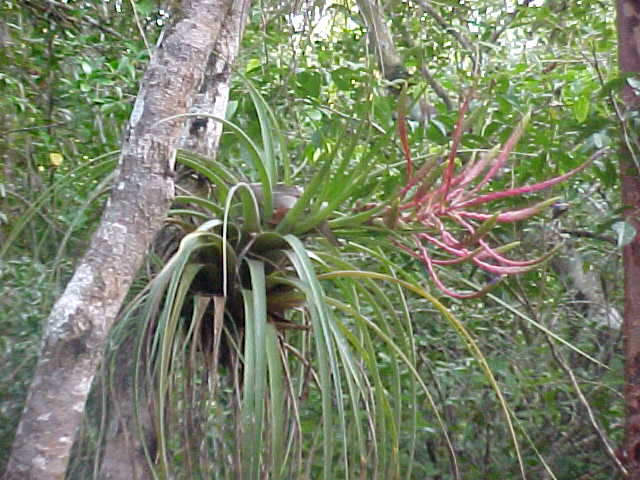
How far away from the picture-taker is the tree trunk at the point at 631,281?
1.63 meters

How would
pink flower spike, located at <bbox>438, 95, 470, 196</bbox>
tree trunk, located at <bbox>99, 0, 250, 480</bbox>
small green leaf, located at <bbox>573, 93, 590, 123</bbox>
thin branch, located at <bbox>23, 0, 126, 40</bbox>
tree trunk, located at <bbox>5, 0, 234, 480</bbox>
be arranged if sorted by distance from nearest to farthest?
tree trunk, located at <bbox>5, 0, 234, 480</bbox>
pink flower spike, located at <bbox>438, 95, 470, 196</bbox>
tree trunk, located at <bbox>99, 0, 250, 480</bbox>
small green leaf, located at <bbox>573, 93, 590, 123</bbox>
thin branch, located at <bbox>23, 0, 126, 40</bbox>

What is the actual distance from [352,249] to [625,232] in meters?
0.47

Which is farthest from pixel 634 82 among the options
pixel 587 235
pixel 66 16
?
pixel 66 16

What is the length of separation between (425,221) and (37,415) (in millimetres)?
556

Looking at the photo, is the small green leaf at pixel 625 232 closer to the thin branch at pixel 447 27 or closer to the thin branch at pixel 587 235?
the thin branch at pixel 587 235

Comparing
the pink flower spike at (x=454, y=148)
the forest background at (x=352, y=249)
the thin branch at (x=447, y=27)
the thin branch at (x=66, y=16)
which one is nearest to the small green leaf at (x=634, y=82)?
the forest background at (x=352, y=249)

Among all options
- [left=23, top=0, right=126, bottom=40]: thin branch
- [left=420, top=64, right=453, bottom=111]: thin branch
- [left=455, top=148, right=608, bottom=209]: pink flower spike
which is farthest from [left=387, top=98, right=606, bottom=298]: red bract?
[left=23, top=0, right=126, bottom=40]: thin branch

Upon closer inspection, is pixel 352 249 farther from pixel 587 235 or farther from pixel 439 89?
pixel 439 89

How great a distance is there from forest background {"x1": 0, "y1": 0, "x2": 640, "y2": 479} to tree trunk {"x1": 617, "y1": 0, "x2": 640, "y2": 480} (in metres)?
0.03

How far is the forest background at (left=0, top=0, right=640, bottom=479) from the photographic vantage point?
1297mm

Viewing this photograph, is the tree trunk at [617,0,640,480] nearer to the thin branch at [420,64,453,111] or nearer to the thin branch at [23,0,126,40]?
the thin branch at [420,64,453,111]

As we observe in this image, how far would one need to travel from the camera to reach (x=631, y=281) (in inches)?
65.2

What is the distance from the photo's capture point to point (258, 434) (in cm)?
106

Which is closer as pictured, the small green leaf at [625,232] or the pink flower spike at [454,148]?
the pink flower spike at [454,148]
